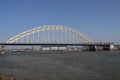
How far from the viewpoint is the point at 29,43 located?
123875mm

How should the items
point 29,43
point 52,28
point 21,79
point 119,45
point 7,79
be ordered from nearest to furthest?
point 7,79 → point 21,79 → point 29,43 → point 52,28 → point 119,45

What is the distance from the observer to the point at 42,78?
2516cm

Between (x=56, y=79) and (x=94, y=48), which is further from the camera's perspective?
(x=94, y=48)

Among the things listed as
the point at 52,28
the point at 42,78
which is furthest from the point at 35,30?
the point at 42,78

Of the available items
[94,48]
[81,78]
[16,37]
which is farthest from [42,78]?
[94,48]

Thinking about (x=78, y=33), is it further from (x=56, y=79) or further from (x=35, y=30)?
(x=56, y=79)

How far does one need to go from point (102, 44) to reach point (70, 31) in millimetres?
26965

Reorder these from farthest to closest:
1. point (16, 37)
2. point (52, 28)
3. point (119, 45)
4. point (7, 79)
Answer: point (119, 45)
point (52, 28)
point (16, 37)
point (7, 79)

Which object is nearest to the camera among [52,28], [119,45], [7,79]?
[7,79]

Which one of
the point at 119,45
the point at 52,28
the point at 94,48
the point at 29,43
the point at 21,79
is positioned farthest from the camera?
the point at 119,45

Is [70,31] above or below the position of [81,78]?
above

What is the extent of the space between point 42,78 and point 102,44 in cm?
13885

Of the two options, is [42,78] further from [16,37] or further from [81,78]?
[16,37]

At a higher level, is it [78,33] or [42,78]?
[78,33]
